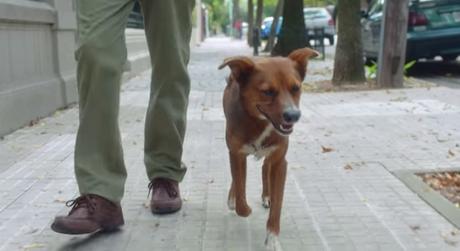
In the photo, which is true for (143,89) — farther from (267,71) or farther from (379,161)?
(267,71)

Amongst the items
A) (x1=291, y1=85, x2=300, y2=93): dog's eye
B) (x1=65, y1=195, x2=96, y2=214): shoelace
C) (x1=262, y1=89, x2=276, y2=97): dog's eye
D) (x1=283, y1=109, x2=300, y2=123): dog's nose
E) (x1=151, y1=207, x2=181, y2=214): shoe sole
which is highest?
(x1=291, y1=85, x2=300, y2=93): dog's eye

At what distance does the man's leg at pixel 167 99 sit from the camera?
388 cm

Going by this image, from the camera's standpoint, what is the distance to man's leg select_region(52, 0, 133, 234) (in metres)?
3.38

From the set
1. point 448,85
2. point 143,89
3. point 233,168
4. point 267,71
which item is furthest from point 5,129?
point 448,85

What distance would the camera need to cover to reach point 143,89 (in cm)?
1173

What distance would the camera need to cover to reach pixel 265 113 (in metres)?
3.16

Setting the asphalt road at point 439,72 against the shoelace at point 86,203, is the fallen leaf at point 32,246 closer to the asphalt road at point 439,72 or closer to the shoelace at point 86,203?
the shoelace at point 86,203

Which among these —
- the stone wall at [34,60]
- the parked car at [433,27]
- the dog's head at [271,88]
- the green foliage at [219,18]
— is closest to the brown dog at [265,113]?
the dog's head at [271,88]

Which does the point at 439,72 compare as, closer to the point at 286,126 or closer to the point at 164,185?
the point at 164,185

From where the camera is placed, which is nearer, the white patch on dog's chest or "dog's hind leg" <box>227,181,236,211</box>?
the white patch on dog's chest

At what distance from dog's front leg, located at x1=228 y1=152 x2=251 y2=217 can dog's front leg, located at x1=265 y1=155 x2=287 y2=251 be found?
19cm

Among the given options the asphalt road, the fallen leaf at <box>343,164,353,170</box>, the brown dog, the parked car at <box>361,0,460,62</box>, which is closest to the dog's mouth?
the brown dog

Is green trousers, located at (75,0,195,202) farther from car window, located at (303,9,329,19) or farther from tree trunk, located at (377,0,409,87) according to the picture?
car window, located at (303,9,329,19)

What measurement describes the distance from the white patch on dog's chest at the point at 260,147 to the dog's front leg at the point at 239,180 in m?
0.08
